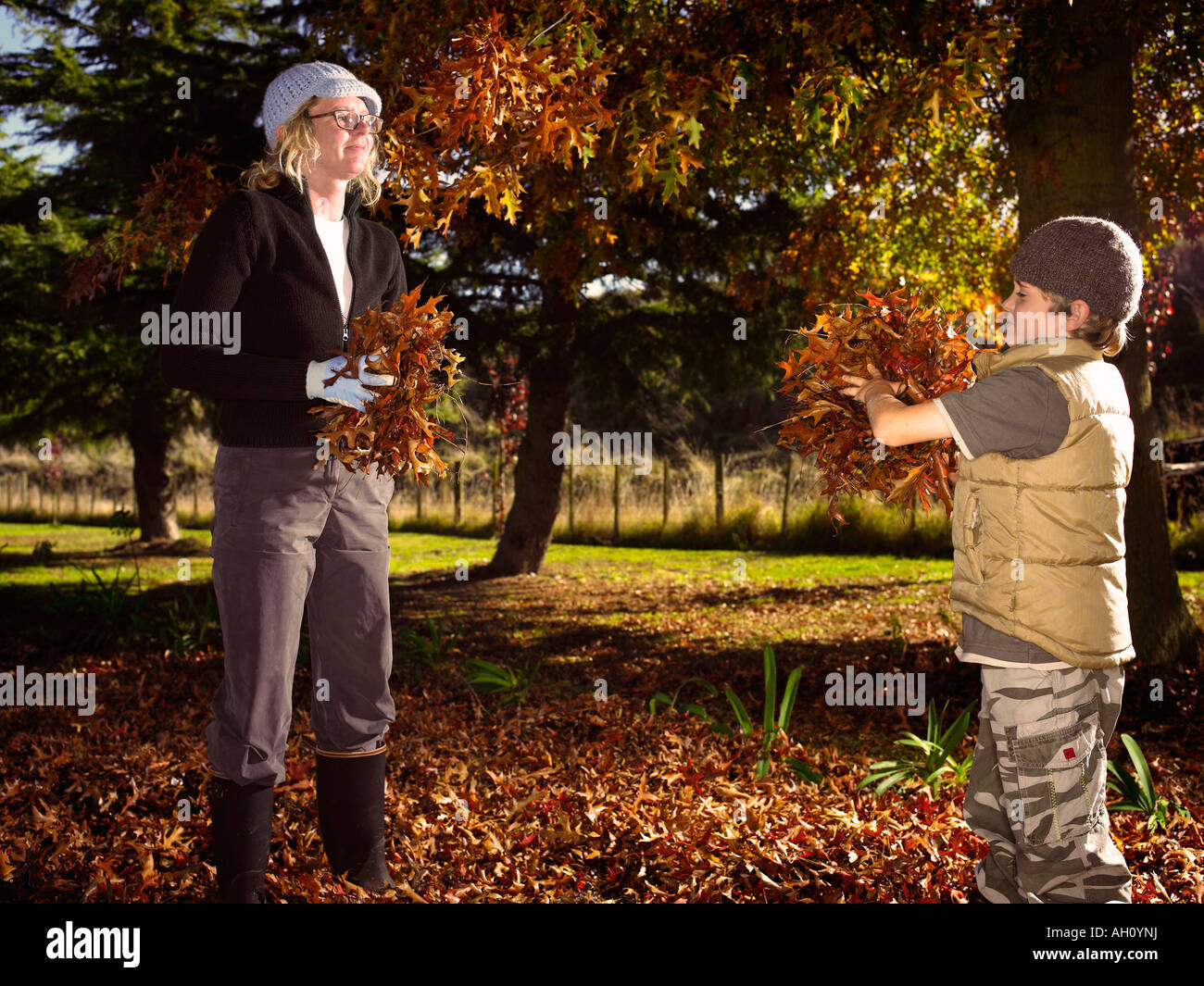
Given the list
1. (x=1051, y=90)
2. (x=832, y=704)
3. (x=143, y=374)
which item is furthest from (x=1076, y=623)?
(x=143, y=374)

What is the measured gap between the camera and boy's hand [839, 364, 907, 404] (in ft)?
8.72

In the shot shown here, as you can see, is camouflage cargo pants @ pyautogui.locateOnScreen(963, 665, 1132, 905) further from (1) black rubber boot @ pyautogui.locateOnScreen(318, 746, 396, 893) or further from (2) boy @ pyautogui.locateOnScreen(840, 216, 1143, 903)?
(1) black rubber boot @ pyautogui.locateOnScreen(318, 746, 396, 893)

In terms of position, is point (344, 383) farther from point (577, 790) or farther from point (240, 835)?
point (577, 790)

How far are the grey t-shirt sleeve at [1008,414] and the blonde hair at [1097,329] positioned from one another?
246 mm

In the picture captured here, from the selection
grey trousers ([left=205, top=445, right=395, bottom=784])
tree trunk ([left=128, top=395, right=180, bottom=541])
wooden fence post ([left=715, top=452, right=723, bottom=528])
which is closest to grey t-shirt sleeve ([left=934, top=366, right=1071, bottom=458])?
grey trousers ([left=205, top=445, right=395, bottom=784])

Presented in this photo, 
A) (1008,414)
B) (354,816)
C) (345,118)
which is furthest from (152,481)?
(1008,414)

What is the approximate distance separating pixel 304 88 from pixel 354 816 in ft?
7.36

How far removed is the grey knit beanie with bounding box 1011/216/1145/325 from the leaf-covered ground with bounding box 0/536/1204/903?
6.25ft

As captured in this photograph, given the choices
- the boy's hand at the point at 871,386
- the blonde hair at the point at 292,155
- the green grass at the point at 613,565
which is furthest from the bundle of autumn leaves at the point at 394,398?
the green grass at the point at 613,565

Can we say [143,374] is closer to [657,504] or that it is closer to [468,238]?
[468,238]

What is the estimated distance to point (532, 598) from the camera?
984 centimetres

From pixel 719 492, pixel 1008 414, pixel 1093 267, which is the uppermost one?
pixel 1093 267

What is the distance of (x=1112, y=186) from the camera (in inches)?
212

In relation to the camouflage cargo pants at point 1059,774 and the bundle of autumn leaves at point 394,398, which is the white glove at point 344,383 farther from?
the camouflage cargo pants at point 1059,774
